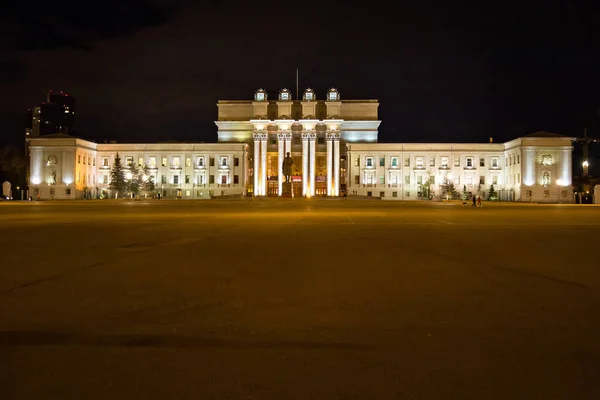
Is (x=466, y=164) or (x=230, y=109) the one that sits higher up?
(x=230, y=109)

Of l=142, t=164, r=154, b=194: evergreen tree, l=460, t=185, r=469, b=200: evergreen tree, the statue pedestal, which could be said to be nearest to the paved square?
the statue pedestal

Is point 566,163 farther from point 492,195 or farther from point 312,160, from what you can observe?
point 312,160

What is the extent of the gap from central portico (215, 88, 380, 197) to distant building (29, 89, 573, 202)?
0.21 m

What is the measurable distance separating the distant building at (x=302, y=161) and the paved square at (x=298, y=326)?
90.1 m

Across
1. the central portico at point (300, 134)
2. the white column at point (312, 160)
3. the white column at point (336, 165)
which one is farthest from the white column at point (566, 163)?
the white column at point (312, 160)

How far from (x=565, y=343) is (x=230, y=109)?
11292 centimetres

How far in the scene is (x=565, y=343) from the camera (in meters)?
5.38

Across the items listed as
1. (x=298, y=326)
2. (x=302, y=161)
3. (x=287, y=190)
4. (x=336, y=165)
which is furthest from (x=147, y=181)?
(x=298, y=326)

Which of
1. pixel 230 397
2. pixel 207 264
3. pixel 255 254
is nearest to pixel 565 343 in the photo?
pixel 230 397

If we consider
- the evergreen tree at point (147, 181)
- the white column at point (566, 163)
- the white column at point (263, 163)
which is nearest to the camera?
the white column at point (566, 163)

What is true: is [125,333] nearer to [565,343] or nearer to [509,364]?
[509,364]

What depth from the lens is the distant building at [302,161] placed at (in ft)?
331

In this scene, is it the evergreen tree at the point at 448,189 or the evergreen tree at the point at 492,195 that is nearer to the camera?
the evergreen tree at the point at 448,189

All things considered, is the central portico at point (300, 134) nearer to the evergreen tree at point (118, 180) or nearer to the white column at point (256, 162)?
the white column at point (256, 162)
